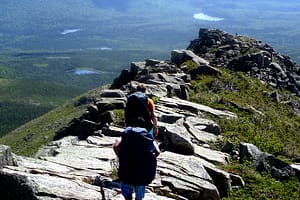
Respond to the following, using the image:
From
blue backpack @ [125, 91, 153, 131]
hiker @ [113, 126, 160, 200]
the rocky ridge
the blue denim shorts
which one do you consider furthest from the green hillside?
hiker @ [113, 126, 160, 200]

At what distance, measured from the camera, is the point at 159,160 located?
20.3 metres

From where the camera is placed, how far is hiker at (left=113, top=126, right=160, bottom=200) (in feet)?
45.8

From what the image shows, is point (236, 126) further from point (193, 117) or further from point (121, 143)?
point (121, 143)

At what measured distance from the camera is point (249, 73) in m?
50.1

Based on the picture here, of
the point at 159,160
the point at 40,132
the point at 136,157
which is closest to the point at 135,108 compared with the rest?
the point at 136,157

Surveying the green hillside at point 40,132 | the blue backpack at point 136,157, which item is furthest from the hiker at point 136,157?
the green hillside at point 40,132

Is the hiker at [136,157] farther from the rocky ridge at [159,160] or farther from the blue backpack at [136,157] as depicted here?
the rocky ridge at [159,160]

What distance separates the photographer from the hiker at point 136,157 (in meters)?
13.9

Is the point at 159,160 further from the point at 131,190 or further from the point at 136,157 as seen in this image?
the point at 136,157

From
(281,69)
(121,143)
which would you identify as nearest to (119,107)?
(121,143)

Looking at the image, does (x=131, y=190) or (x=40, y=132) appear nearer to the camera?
(x=131, y=190)

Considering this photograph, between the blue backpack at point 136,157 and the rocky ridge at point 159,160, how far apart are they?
197cm

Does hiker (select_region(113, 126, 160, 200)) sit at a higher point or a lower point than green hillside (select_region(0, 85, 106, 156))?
higher

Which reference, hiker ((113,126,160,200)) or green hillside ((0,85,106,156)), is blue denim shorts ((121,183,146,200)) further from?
green hillside ((0,85,106,156))
